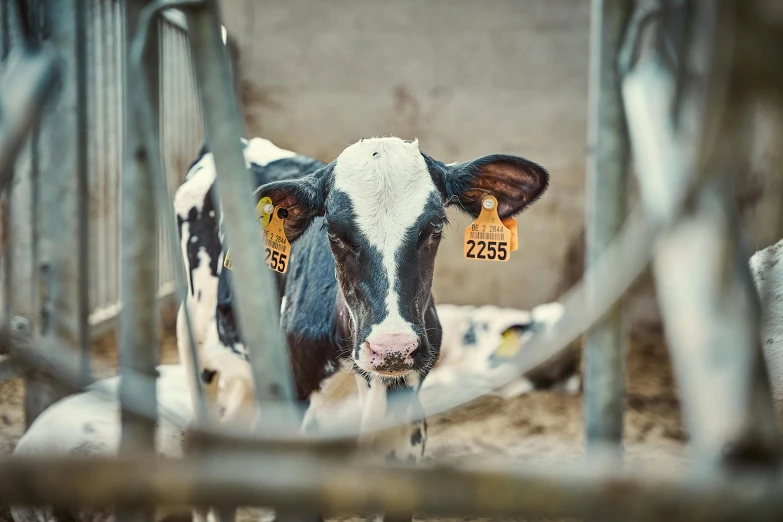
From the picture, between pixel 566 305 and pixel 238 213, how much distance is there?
0.47 metres

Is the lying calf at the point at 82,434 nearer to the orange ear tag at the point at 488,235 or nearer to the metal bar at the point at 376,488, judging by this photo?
the orange ear tag at the point at 488,235

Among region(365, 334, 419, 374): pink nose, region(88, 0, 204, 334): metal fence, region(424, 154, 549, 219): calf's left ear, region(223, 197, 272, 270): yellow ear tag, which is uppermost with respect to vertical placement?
region(88, 0, 204, 334): metal fence

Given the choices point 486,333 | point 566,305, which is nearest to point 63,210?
point 566,305

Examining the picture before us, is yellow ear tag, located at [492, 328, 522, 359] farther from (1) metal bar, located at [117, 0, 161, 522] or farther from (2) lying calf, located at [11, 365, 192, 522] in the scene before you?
(1) metal bar, located at [117, 0, 161, 522]

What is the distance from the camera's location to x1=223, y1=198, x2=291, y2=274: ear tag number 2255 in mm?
1413

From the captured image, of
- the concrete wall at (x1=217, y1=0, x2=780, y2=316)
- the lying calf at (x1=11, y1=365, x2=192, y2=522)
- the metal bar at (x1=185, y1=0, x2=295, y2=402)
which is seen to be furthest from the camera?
the concrete wall at (x1=217, y1=0, x2=780, y2=316)

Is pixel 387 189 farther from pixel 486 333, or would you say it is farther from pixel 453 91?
pixel 486 333

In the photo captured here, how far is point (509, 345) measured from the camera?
2369 millimetres

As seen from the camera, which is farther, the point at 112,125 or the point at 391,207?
the point at 112,125

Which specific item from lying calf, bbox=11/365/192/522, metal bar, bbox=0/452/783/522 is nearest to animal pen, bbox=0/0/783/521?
metal bar, bbox=0/452/783/522

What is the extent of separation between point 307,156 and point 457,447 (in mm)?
1332

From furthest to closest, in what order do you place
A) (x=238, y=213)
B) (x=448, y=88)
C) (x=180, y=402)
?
(x=448, y=88) < (x=180, y=402) < (x=238, y=213)

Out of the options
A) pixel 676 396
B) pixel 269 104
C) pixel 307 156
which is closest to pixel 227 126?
pixel 307 156

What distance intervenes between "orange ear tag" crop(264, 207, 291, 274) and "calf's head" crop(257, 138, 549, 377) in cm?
2
